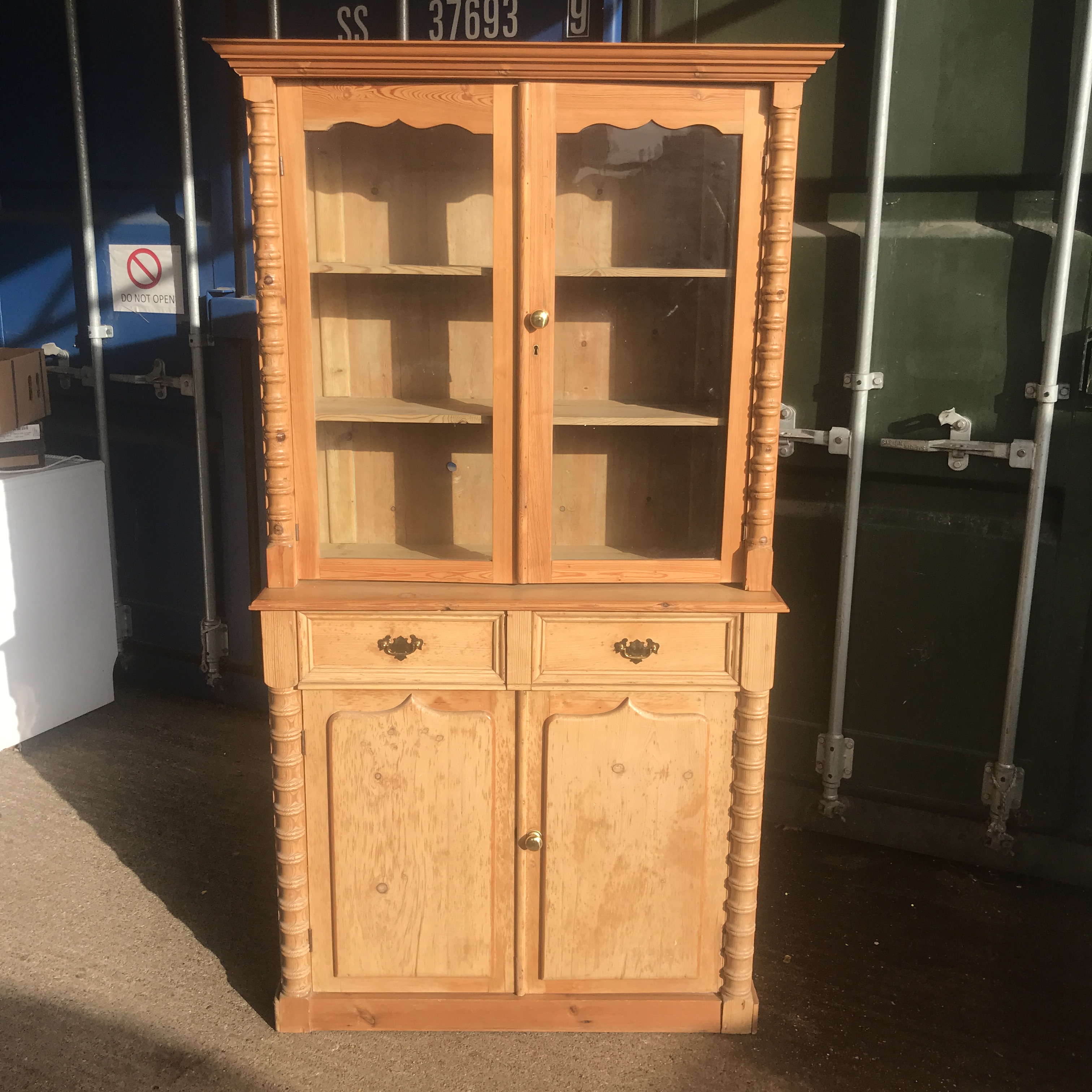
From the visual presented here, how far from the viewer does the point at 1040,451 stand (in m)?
2.57

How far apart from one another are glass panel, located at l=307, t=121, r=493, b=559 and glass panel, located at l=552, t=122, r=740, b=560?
0.52ft

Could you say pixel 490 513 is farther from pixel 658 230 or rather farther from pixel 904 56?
pixel 904 56

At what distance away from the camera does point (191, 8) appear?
332cm

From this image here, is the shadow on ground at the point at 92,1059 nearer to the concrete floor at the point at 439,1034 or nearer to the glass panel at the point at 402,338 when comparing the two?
the concrete floor at the point at 439,1034

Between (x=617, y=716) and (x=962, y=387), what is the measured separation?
1296 millimetres

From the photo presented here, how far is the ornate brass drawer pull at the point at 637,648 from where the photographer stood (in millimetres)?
2023

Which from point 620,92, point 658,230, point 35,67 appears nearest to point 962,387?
point 658,230

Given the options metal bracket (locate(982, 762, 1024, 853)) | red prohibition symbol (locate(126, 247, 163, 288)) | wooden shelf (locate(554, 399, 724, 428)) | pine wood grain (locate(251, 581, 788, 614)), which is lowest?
metal bracket (locate(982, 762, 1024, 853))

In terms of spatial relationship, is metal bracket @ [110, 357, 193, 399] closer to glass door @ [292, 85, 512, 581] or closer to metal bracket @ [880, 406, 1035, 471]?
glass door @ [292, 85, 512, 581]

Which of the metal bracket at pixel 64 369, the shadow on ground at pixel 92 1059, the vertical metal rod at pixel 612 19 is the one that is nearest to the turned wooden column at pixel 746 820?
the shadow on ground at pixel 92 1059

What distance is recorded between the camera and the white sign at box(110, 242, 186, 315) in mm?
3531

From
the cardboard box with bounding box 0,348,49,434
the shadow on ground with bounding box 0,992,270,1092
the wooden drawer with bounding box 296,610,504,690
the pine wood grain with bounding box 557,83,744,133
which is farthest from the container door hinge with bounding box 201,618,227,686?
the pine wood grain with bounding box 557,83,744,133

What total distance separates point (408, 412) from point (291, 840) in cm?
87

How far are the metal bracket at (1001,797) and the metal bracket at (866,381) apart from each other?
1.04m
